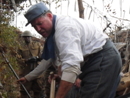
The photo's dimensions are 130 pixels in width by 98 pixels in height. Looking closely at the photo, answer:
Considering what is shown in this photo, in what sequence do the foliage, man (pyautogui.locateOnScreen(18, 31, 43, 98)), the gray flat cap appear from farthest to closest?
1. man (pyautogui.locateOnScreen(18, 31, 43, 98))
2. the foliage
3. the gray flat cap

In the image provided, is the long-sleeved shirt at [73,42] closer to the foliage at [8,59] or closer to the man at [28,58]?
the foliage at [8,59]

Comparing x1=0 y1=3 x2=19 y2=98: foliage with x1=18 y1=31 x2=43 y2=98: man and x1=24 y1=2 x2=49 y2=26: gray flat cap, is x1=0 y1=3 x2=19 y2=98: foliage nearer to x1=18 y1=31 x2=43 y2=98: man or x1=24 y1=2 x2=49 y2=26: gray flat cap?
x1=18 y1=31 x2=43 y2=98: man

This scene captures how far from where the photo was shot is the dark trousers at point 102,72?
2314mm

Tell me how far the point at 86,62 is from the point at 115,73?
1.01 ft

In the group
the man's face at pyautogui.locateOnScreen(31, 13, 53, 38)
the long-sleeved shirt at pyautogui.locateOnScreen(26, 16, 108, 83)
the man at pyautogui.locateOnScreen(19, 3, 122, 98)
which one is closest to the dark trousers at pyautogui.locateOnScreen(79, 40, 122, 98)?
the man at pyautogui.locateOnScreen(19, 3, 122, 98)

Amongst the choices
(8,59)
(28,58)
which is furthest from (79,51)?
(28,58)

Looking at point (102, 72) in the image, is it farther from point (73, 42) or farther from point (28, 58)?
point (28, 58)

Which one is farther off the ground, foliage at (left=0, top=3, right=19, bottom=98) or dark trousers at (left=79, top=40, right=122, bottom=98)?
dark trousers at (left=79, top=40, right=122, bottom=98)

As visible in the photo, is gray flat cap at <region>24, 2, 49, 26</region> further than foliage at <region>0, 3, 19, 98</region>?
No

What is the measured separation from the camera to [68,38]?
2.01 meters

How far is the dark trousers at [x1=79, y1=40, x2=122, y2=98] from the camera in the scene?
91.1 inches

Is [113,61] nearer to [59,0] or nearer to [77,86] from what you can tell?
[77,86]

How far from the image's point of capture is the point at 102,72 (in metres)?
2.31

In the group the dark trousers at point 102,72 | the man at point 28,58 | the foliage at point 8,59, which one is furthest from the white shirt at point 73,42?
the man at point 28,58
